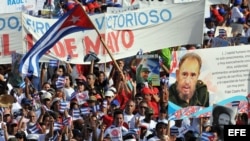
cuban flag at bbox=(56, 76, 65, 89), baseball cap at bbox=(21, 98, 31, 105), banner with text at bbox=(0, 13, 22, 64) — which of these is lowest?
baseball cap at bbox=(21, 98, 31, 105)

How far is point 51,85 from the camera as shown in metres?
18.6

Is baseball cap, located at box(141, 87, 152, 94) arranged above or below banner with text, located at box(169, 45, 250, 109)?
below

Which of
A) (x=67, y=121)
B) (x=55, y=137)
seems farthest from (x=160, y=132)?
(x=67, y=121)

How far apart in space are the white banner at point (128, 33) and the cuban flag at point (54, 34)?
0.97 meters

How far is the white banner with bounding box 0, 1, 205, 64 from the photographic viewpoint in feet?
64.0

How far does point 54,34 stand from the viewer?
18359mm

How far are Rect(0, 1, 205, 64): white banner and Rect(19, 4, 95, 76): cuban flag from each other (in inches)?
38.2

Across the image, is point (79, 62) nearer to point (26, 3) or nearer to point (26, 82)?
point (26, 82)

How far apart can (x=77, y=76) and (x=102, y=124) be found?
111 inches

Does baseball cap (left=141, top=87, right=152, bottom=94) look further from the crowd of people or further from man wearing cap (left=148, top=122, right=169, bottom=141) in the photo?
the crowd of people

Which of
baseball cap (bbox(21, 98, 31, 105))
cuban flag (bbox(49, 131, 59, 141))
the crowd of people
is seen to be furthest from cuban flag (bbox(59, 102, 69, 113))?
the crowd of people

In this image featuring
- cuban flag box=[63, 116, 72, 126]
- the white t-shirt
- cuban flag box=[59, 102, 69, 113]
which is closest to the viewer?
cuban flag box=[63, 116, 72, 126]

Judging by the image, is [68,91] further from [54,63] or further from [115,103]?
[54,63]

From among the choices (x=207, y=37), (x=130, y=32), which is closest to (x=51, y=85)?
(x=130, y=32)
